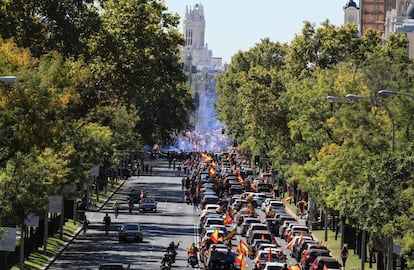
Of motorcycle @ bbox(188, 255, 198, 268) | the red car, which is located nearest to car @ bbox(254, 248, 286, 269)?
motorcycle @ bbox(188, 255, 198, 268)

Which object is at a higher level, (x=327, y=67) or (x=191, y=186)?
(x=327, y=67)

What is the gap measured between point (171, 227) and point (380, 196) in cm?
3997

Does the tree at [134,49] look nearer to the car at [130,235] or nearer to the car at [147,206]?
the car at [130,235]

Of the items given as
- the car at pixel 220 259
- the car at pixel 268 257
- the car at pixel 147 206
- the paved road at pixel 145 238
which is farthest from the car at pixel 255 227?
the car at pixel 147 206

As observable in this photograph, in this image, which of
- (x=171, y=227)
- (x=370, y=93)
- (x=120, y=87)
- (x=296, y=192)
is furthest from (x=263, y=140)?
(x=370, y=93)

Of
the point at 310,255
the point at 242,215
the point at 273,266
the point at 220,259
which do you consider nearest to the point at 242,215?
the point at 242,215

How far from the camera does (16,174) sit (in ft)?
154

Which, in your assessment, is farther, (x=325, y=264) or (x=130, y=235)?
(x=130, y=235)

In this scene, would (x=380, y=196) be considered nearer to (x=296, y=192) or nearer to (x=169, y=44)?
(x=169, y=44)

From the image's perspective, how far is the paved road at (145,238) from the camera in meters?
64.0

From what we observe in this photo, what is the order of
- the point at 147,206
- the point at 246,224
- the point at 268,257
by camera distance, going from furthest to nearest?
the point at 147,206, the point at 246,224, the point at 268,257

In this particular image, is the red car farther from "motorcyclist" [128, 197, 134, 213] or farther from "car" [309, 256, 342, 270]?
"car" [309, 256, 342, 270]

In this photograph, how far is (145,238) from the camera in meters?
78.6

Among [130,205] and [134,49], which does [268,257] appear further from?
[130,205]
